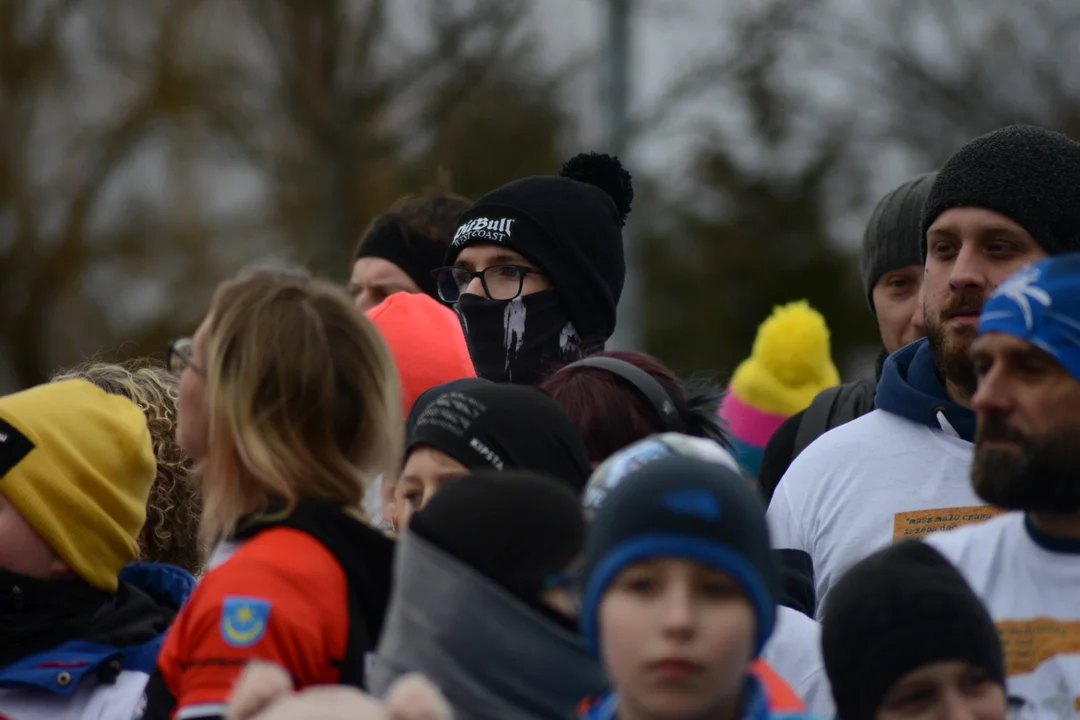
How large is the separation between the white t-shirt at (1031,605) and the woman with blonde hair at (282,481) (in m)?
1.18

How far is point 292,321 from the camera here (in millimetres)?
3229

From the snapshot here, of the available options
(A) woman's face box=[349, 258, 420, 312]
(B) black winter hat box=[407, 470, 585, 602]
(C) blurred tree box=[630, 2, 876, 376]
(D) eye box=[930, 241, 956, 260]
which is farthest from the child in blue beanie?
(C) blurred tree box=[630, 2, 876, 376]

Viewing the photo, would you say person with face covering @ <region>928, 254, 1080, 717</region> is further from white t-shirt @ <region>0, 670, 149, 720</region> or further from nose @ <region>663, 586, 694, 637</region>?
white t-shirt @ <region>0, 670, 149, 720</region>

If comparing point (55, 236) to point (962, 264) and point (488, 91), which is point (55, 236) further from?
point (962, 264)

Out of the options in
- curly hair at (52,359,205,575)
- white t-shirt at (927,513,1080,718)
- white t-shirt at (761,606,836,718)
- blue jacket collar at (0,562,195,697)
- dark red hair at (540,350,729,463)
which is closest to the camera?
white t-shirt at (927,513,1080,718)

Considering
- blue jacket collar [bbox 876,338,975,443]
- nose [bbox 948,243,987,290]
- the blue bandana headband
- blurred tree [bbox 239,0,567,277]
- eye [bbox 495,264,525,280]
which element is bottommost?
blurred tree [bbox 239,0,567,277]

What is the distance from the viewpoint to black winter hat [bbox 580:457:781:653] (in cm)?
268

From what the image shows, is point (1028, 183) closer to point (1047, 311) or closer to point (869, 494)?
point (869, 494)

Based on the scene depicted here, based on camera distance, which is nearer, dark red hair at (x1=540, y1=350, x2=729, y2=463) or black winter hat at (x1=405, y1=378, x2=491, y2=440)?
black winter hat at (x1=405, y1=378, x2=491, y2=440)

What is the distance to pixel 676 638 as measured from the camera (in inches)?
102

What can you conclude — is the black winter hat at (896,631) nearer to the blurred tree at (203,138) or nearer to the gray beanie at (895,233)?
the gray beanie at (895,233)

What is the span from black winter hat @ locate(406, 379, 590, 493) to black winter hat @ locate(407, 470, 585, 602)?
44 cm

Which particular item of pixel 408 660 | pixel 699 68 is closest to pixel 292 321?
pixel 408 660

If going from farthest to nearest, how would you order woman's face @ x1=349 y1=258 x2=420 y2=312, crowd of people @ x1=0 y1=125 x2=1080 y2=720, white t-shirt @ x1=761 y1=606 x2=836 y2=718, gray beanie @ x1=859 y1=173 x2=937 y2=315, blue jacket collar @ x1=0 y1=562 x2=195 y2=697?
woman's face @ x1=349 y1=258 x2=420 y2=312, gray beanie @ x1=859 y1=173 x2=937 y2=315, blue jacket collar @ x1=0 y1=562 x2=195 y2=697, white t-shirt @ x1=761 y1=606 x2=836 y2=718, crowd of people @ x1=0 y1=125 x2=1080 y2=720
